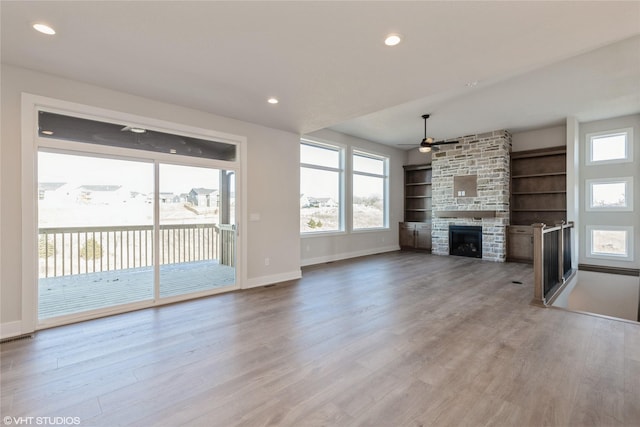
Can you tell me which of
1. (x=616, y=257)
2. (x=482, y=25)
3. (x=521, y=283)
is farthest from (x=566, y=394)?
(x=616, y=257)

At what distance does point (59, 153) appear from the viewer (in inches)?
129

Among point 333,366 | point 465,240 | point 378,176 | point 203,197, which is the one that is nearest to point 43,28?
point 203,197

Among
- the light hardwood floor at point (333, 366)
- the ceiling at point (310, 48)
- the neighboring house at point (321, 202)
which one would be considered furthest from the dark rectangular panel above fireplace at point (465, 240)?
the ceiling at point (310, 48)

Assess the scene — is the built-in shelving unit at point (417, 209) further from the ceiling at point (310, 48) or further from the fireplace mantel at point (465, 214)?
the ceiling at point (310, 48)

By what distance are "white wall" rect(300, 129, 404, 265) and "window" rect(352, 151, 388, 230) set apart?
0.69ft

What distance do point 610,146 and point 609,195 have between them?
3.56 ft

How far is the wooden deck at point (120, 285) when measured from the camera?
3447 mm

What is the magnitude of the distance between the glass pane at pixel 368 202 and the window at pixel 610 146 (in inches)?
193

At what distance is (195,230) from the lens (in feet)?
14.3

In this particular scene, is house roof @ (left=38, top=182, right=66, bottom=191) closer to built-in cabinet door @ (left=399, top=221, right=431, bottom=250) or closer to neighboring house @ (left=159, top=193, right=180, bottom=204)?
neighboring house @ (left=159, top=193, right=180, bottom=204)

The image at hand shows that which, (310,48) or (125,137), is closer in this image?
(310,48)

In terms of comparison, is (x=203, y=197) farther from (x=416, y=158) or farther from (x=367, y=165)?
(x=416, y=158)

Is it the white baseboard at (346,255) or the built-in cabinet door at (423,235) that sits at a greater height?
the built-in cabinet door at (423,235)

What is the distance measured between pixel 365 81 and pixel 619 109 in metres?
6.03
